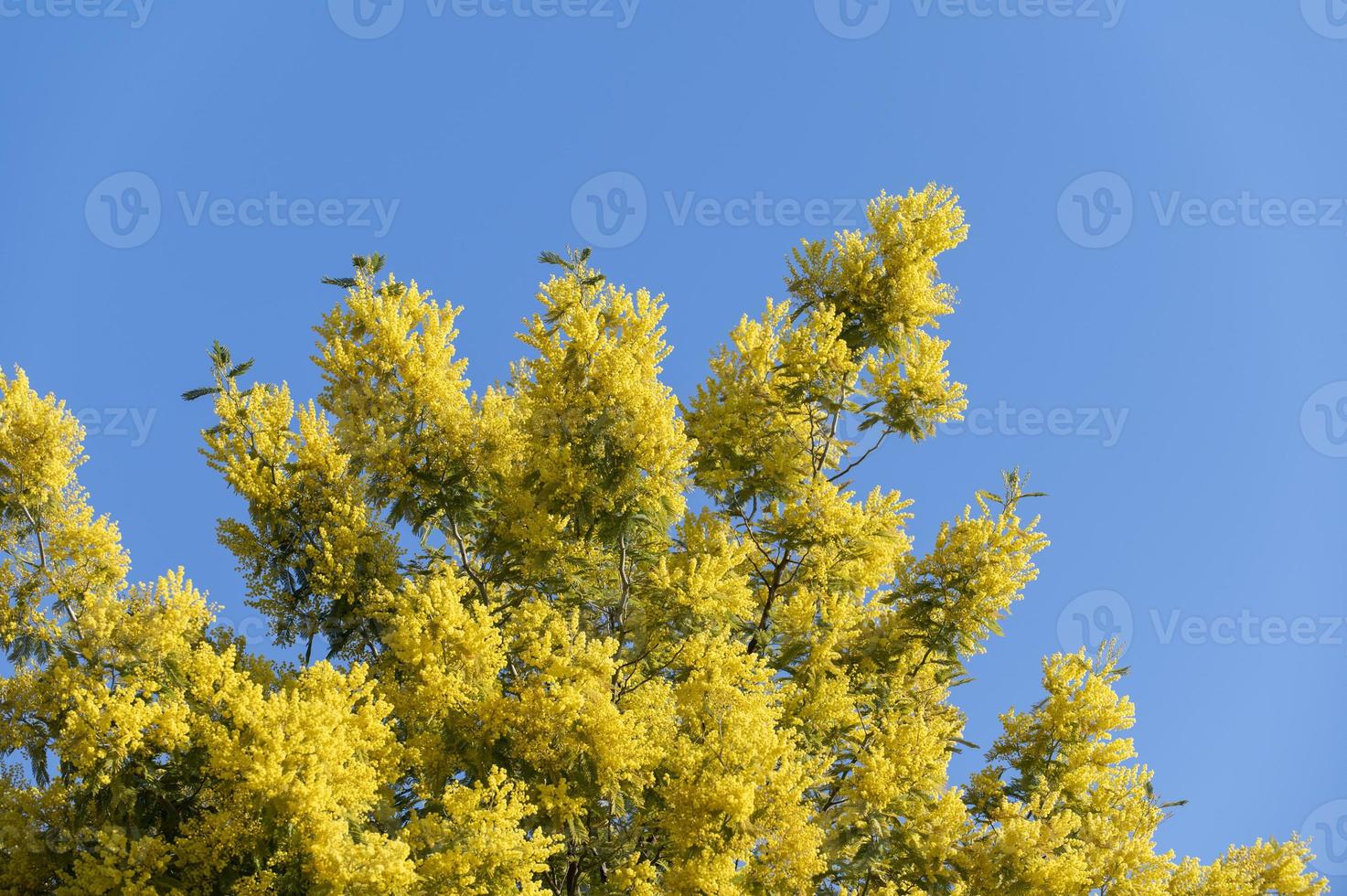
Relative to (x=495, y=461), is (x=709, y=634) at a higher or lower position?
lower

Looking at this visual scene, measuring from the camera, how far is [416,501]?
16266 millimetres

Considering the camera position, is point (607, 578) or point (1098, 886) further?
point (607, 578)

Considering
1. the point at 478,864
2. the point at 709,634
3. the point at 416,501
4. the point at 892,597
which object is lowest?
the point at 478,864

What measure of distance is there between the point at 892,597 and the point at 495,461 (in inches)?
197

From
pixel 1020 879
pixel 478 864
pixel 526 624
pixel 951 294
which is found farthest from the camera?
pixel 951 294

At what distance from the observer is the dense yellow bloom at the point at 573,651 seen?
1254cm

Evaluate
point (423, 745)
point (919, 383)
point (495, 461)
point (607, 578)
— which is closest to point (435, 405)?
point (495, 461)

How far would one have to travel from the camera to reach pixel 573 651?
13.9 metres

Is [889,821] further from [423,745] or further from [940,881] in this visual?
[423,745]

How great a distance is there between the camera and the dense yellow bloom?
41.1ft

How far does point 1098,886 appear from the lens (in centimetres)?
1420

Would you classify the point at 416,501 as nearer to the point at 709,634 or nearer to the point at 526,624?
the point at 526,624

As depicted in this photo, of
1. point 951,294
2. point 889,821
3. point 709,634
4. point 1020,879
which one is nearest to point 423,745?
point 709,634

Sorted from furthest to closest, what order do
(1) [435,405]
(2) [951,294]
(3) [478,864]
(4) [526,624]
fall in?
(2) [951,294] < (1) [435,405] < (4) [526,624] < (3) [478,864]
